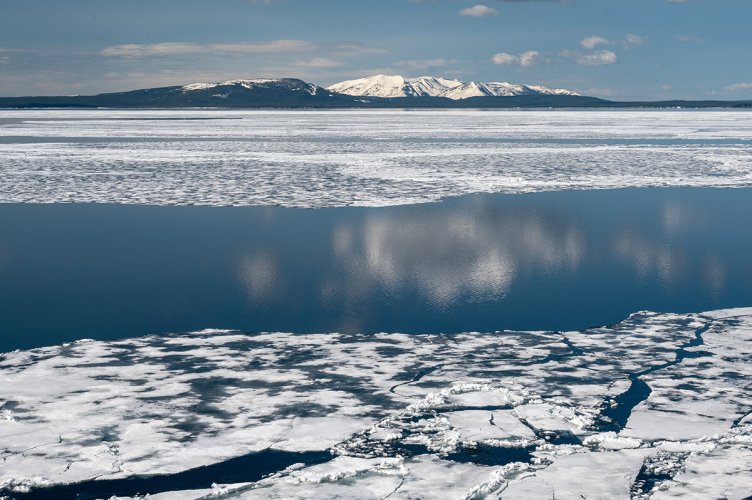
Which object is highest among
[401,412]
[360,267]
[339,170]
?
[339,170]

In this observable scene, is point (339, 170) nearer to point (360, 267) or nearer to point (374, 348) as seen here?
point (360, 267)

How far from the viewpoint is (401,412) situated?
550 cm

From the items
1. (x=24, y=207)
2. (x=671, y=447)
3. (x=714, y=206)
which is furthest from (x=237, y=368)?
(x=714, y=206)

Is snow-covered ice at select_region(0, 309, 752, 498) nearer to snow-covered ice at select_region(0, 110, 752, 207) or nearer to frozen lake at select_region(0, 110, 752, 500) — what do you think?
frozen lake at select_region(0, 110, 752, 500)

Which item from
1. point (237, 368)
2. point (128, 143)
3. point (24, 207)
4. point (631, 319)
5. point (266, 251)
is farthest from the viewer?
point (128, 143)

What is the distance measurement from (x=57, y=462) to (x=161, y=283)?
188 inches

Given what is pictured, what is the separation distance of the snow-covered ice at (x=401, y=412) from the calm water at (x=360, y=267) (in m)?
0.68

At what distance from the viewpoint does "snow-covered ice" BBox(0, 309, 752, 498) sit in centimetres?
454

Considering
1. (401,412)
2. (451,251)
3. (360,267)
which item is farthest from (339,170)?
(401,412)

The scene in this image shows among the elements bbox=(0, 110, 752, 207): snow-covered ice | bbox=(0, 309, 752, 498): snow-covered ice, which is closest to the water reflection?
bbox=(0, 309, 752, 498): snow-covered ice

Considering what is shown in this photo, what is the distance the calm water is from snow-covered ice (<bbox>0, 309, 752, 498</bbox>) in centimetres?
68

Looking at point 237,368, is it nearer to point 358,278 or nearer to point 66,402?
point 66,402

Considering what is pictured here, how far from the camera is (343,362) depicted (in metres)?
6.56

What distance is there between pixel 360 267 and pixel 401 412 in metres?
4.72
